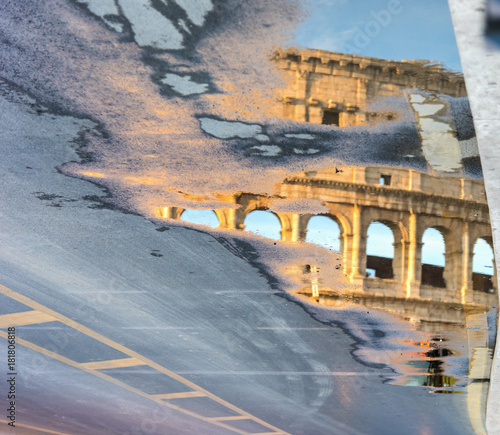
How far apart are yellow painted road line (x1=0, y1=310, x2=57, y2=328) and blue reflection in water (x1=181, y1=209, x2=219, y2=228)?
9.96 ft

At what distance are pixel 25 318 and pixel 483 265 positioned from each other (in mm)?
5584

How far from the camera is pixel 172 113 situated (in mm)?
4441

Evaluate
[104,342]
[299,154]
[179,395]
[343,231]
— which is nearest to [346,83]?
[299,154]

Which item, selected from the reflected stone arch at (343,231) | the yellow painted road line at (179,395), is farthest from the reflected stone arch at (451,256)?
the yellow painted road line at (179,395)

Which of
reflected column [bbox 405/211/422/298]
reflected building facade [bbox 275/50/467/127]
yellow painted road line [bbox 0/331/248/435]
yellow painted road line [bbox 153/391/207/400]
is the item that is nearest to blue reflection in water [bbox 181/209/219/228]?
reflected building facade [bbox 275/50/467/127]

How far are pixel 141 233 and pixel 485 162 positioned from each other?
3187 mm

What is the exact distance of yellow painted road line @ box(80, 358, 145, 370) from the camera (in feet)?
27.8

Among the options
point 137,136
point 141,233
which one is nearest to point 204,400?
point 141,233

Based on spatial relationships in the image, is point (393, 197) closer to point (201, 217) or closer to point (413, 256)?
point (413, 256)

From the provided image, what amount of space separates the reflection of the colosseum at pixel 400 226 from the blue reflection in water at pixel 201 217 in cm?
5

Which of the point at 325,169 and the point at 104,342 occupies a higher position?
the point at 325,169

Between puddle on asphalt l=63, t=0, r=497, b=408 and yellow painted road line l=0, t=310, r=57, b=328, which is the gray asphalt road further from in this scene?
puddle on asphalt l=63, t=0, r=497, b=408

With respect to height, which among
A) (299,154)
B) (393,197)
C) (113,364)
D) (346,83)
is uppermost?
(346,83)

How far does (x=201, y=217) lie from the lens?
5445 millimetres
